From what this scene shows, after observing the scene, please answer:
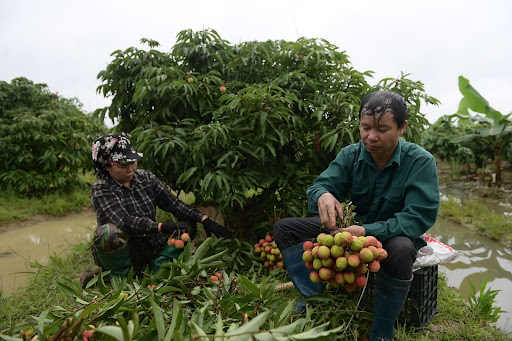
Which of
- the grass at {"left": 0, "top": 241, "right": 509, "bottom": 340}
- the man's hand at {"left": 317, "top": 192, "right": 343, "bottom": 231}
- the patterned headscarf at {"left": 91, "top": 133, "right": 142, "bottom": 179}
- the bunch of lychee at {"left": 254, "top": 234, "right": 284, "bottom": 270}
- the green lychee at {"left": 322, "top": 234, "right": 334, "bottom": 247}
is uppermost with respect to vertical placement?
the patterned headscarf at {"left": 91, "top": 133, "right": 142, "bottom": 179}

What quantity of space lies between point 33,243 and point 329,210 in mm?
3372

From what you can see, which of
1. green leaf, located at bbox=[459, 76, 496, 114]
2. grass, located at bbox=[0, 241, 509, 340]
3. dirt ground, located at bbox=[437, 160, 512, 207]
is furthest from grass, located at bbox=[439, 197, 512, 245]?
green leaf, located at bbox=[459, 76, 496, 114]

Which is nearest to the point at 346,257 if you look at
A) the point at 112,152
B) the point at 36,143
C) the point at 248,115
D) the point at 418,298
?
the point at 418,298

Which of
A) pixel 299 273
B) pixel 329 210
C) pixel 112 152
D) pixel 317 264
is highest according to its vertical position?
pixel 112 152

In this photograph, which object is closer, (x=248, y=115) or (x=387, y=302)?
(x=387, y=302)

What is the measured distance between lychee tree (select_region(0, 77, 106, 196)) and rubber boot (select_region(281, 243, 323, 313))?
420 cm

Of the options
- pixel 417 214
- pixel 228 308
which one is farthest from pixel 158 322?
pixel 417 214

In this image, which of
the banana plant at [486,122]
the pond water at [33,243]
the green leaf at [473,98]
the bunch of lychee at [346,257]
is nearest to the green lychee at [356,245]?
the bunch of lychee at [346,257]

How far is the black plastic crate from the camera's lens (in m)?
1.63

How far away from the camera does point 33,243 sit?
3.52 m

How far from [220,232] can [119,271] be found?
2.21ft

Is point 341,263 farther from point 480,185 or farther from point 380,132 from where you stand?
point 480,185

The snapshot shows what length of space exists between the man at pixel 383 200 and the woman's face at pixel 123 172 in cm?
100

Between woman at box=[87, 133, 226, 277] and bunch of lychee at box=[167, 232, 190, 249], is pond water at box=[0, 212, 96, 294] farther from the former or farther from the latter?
bunch of lychee at box=[167, 232, 190, 249]
